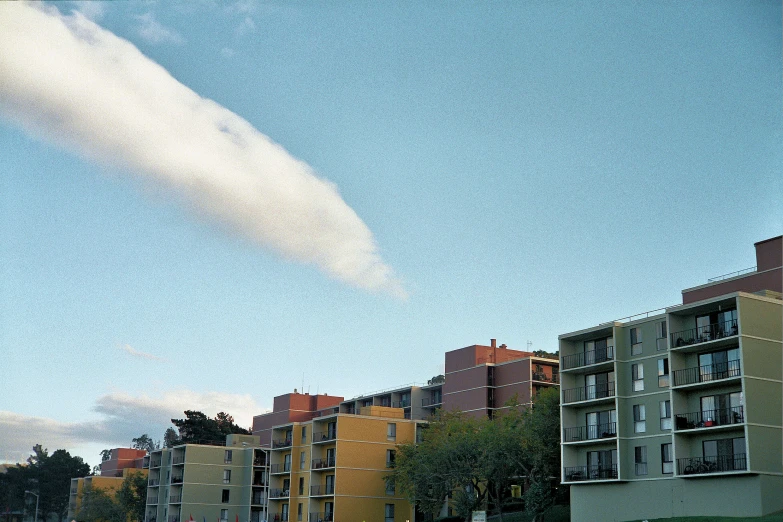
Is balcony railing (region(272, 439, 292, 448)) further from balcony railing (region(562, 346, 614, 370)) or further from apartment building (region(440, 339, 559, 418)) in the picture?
balcony railing (region(562, 346, 614, 370))

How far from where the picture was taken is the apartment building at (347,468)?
83.1 m

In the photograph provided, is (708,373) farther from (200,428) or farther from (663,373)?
(200,428)

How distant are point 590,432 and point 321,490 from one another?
110 feet

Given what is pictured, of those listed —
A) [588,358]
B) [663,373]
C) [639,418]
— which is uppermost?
[588,358]

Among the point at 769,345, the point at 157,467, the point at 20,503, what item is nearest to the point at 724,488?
the point at 769,345

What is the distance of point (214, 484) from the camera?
107 m

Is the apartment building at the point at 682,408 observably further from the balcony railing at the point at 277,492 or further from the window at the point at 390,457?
the balcony railing at the point at 277,492

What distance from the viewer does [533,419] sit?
6556 centimetres

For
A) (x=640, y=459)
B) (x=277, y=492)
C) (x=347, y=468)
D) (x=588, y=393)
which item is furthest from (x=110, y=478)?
(x=640, y=459)

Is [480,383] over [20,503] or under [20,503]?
over

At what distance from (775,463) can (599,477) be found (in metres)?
12.3

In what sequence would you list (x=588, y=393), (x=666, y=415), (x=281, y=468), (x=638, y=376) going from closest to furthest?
(x=666, y=415) < (x=638, y=376) < (x=588, y=393) < (x=281, y=468)

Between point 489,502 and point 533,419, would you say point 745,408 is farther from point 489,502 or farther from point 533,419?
point 489,502

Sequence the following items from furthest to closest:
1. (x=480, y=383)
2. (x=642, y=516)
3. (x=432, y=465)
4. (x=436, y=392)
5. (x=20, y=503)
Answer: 1. (x=20, y=503)
2. (x=436, y=392)
3. (x=480, y=383)
4. (x=432, y=465)
5. (x=642, y=516)
